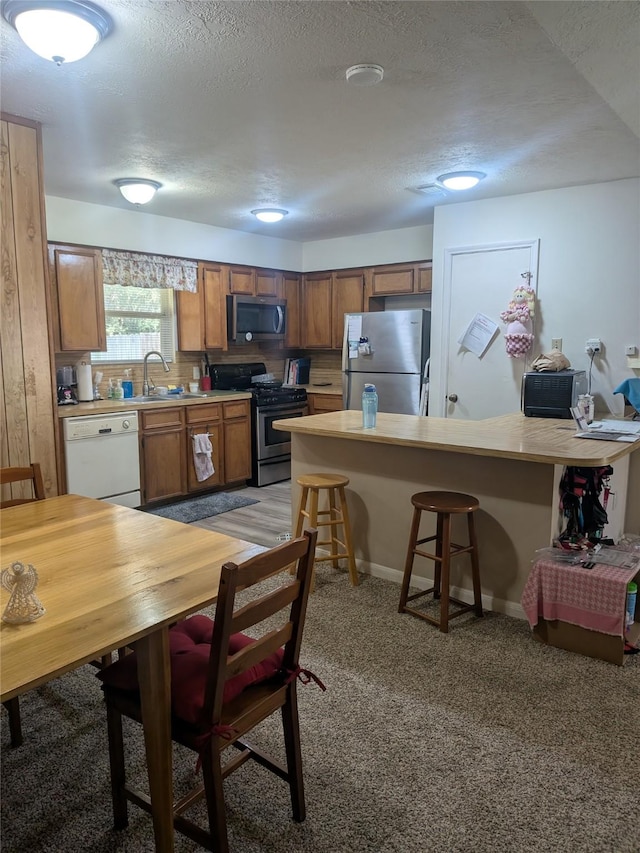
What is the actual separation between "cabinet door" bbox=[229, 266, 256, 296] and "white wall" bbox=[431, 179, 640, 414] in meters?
2.42

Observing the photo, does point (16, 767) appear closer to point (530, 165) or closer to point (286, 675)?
point (286, 675)

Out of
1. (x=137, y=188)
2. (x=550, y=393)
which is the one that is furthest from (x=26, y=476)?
(x=550, y=393)

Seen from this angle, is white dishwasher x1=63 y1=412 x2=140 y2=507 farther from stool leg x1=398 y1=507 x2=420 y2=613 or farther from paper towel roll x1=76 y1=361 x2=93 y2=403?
stool leg x1=398 y1=507 x2=420 y2=613

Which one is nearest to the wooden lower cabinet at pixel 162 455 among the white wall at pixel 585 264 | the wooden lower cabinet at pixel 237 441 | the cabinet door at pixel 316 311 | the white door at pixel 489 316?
the wooden lower cabinet at pixel 237 441

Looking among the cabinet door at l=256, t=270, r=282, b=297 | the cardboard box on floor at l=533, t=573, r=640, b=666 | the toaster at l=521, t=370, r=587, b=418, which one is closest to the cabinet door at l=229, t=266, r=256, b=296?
the cabinet door at l=256, t=270, r=282, b=297

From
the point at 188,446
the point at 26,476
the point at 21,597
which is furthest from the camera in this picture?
the point at 188,446

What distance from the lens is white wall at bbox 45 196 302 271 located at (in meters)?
4.54

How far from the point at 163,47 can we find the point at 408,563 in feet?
8.08

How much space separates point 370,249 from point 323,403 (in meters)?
1.68

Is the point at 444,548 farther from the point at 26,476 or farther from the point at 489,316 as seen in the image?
the point at 489,316

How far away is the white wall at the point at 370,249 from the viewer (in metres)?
5.62

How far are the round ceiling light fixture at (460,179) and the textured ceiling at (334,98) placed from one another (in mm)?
83

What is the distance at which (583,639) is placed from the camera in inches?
98.9

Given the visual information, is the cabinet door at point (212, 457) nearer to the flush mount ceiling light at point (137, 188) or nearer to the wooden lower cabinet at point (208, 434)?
the wooden lower cabinet at point (208, 434)
